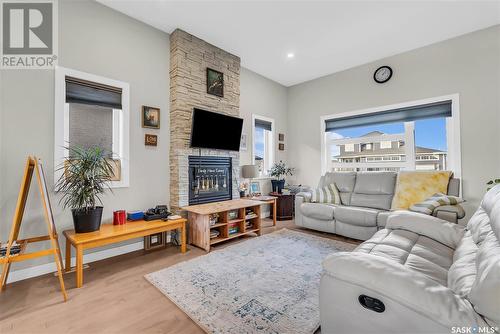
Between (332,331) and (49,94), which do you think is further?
(49,94)

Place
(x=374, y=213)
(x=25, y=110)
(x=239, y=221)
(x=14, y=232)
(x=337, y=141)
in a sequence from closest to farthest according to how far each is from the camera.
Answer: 1. (x=14, y=232)
2. (x=25, y=110)
3. (x=374, y=213)
4. (x=239, y=221)
5. (x=337, y=141)

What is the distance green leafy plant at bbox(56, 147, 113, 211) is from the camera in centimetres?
221

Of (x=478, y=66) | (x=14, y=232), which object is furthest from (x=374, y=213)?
(x=14, y=232)

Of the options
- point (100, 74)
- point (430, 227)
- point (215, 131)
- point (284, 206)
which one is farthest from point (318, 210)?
point (100, 74)

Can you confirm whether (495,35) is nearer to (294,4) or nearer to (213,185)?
(294,4)

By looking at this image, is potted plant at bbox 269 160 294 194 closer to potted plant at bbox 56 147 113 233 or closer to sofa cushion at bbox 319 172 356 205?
sofa cushion at bbox 319 172 356 205

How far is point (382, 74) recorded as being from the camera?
160 inches

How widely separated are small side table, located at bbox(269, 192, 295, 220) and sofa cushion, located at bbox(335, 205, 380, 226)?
128cm

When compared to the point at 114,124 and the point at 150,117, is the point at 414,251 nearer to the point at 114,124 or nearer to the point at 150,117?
the point at 150,117

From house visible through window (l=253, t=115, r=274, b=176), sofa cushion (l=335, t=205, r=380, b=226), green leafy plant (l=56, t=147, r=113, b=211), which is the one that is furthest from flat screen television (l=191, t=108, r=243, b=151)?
sofa cushion (l=335, t=205, r=380, b=226)

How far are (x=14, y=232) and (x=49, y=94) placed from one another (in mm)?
1406

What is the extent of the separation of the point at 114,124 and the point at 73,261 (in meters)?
1.61

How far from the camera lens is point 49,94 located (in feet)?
7.72

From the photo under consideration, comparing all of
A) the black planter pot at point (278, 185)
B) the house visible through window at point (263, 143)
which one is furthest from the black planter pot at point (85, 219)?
the black planter pot at point (278, 185)
